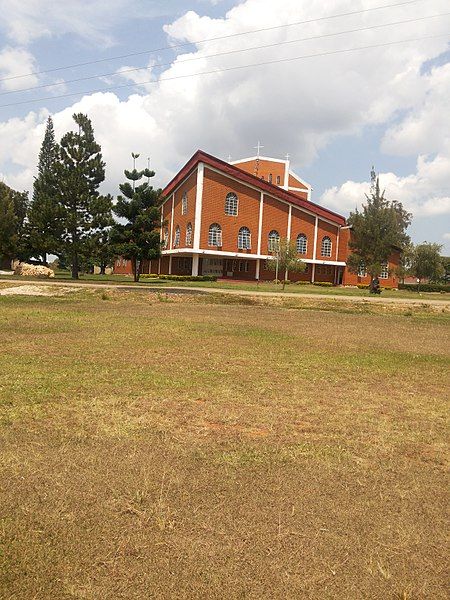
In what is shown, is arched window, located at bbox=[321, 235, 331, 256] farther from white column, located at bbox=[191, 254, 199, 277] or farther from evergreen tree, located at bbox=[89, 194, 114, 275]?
evergreen tree, located at bbox=[89, 194, 114, 275]

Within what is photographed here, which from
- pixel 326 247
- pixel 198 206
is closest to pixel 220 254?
pixel 198 206

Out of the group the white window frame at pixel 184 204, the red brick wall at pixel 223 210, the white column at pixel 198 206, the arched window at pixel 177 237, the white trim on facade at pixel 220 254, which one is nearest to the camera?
the white column at pixel 198 206

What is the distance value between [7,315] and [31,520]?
11.9 metres

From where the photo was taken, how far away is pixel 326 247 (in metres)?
61.8

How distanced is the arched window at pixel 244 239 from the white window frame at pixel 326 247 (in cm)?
1050

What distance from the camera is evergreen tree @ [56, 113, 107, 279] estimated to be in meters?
42.1

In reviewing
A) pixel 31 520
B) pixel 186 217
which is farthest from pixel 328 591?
pixel 186 217

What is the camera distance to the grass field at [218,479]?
2564 mm

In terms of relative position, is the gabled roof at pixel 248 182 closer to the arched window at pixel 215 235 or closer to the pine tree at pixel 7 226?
the arched window at pixel 215 235

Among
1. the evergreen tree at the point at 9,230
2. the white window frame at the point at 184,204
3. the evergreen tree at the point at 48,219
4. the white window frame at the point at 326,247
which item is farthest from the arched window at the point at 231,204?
the evergreen tree at the point at 9,230

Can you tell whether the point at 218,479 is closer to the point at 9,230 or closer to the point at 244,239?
the point at 9,230

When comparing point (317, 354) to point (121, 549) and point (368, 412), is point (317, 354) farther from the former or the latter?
point (121, 549)

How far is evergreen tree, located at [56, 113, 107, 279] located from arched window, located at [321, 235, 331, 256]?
99.0 feet

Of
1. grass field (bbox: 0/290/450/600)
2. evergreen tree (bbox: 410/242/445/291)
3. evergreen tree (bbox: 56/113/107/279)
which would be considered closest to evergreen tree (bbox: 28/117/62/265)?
evergreen tree (bbox: 56/113/107/279)
